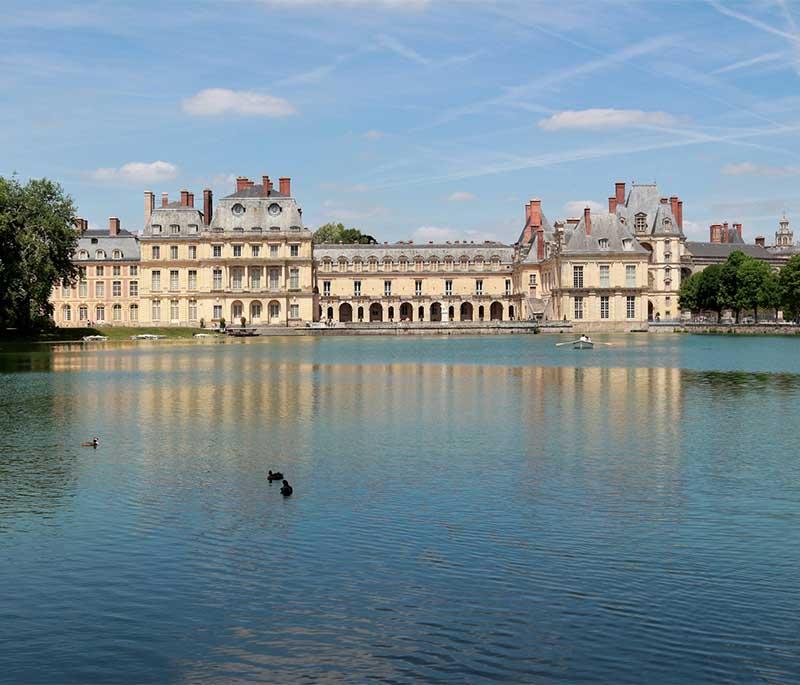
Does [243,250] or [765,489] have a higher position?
[243,250]

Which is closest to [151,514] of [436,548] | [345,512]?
[345,512]

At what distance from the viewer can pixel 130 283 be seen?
117688 mm

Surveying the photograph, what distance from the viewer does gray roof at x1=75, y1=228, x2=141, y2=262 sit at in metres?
117

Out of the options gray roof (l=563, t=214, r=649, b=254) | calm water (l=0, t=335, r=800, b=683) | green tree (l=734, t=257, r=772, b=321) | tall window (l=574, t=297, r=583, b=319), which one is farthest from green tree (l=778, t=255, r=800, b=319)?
calm water (l=0, t=335, r=800, b=683)

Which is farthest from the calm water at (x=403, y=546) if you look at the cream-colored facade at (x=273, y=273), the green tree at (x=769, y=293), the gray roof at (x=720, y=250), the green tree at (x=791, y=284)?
the gray roof at (x=720, y=250)

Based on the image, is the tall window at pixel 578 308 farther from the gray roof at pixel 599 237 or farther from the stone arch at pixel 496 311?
the stone arch at pixel 496 311

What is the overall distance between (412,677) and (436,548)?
164 inches

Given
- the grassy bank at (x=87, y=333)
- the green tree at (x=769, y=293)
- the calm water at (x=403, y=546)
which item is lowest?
the calm water at (x=403, y=546)

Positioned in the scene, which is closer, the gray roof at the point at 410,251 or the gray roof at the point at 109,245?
the gray roof at the point at 109,245

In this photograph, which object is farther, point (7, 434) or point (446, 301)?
point (446, 301)

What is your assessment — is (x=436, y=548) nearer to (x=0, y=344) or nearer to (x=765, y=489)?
(x=765, y=489)

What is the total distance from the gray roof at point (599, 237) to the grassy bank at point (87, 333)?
41.1 metres

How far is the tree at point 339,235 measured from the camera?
15188cm

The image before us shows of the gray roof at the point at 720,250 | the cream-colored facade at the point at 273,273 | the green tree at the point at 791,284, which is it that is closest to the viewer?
the green tree at the point at 791,284
